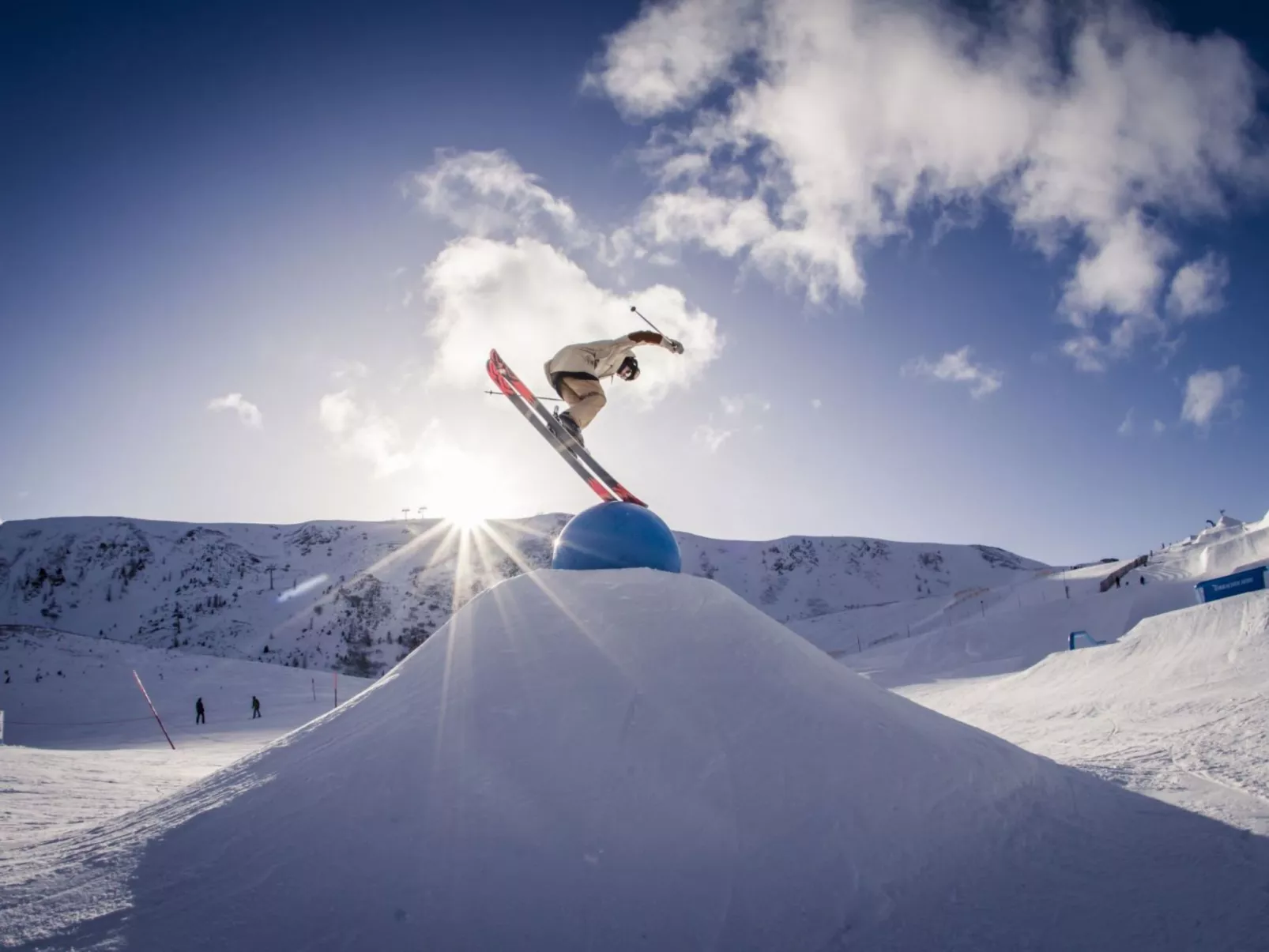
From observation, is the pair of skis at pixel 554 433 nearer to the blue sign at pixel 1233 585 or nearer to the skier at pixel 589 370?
the skier at pixel 589 370

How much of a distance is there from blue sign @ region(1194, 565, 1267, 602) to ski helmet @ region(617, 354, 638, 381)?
1596 cm

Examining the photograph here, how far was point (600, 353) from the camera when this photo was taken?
29.0 feet

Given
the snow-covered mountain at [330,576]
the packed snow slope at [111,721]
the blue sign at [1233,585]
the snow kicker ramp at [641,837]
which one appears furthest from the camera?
the snow-covered mountain at [330,576]

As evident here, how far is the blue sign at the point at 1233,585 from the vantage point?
15.4 metres

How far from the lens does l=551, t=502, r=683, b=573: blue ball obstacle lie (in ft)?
24.2

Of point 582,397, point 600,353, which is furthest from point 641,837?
point 600,353

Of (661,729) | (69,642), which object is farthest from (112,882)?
(69,642)

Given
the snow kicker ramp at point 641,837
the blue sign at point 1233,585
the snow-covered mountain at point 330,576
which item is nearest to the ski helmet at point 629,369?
the snow kicker ramp at point 641,837

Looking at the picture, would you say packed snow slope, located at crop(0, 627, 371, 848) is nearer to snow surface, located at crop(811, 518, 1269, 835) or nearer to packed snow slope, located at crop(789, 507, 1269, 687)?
snow surface, located at crop(811, 518, 1269, 835)

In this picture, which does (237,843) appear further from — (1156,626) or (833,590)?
(833,590)

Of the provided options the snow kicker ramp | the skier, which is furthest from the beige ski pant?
the snow kicker ramp

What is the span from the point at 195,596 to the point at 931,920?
242 feet

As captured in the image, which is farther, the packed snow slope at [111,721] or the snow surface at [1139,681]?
the packed snow slope at [111,721]

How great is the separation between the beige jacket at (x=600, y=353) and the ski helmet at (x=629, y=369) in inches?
3.4
